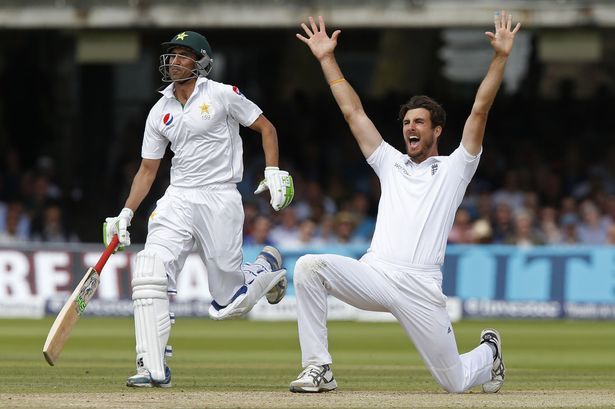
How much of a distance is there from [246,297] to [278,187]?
66 cm

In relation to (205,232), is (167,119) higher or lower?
higher

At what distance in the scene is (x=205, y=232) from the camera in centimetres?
792

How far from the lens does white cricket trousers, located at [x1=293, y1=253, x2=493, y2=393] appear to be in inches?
275

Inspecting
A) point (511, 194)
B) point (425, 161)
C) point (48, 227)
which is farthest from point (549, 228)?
point (425, 161)

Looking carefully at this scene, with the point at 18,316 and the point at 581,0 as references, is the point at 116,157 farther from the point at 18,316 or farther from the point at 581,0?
the point at 581,0

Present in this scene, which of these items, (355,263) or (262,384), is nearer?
(355,263)

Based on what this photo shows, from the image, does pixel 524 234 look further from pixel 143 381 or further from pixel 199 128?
pixel 143 381

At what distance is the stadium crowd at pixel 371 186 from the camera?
16.3 m

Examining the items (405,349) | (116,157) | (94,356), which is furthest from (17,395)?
(116,157)

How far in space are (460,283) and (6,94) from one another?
8.04m

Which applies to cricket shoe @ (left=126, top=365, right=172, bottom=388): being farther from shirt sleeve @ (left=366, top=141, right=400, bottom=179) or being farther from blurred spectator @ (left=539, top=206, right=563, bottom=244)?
blurred spectator @ (left=539, top=206, right=563, bottom=244)

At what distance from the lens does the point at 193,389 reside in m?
7.36

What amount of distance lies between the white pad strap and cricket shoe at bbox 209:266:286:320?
2.11 feet

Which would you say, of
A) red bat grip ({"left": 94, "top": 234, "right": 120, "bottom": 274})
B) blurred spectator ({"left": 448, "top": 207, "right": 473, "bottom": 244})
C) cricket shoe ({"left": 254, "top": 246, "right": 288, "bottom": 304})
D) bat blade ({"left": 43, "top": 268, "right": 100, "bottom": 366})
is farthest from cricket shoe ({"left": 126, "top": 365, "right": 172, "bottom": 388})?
blurred spectator ({"left": 448, "top": 207, "right": 473, "bottom": 244})
